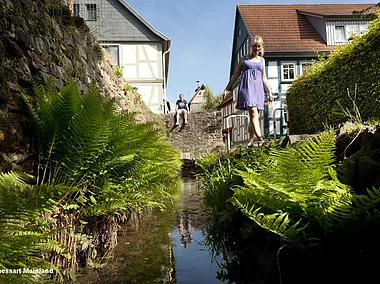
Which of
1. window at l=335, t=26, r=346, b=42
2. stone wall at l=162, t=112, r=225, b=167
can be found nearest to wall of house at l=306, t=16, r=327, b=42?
window at l=335, t=26, r=346, b=42

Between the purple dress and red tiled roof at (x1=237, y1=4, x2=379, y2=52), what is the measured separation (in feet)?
51.9

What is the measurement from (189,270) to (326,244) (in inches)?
32.6

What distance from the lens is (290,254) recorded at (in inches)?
68.7

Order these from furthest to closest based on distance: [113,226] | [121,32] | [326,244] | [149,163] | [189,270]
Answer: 1. [121,32]
2. [149,163]
3. [113,226]
4. [189,270]
5. [326,244]

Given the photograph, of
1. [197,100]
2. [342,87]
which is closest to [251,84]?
[342,87]

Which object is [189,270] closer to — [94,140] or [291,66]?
[94,140]

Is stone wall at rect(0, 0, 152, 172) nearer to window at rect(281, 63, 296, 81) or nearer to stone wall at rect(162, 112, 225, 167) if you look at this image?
stone wall at rect(162, 112, 225, 167)

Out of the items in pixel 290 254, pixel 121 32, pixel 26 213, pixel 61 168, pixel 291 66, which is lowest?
pixel 290 254

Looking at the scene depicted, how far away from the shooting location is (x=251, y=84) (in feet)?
18.5

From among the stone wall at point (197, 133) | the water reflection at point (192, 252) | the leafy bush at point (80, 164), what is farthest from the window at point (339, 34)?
the leafy bush at point (80, 164)

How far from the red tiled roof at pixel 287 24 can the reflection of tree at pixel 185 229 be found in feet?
60.6

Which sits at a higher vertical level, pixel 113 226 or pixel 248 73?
pixel 248 73

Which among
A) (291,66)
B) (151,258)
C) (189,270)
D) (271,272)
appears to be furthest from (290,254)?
(291,66)

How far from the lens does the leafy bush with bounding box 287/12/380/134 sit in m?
6.50
